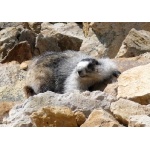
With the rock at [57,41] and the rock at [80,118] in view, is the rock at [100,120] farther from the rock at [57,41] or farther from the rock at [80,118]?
the rock at [57,41]

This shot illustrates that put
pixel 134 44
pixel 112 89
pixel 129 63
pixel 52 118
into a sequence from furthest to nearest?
pixel 134 44
pixel 129 63
pixel 112 89
pixel 52 118

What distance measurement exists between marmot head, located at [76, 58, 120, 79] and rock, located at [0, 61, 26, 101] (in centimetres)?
116

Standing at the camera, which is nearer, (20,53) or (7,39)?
(20,53)

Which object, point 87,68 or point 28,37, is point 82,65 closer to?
point 87,68

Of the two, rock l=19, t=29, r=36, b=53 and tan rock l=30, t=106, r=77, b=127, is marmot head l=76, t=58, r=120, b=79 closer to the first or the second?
tan rock l=30, t=106, r=77, b=127

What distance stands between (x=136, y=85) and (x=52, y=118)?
1515 millimetres

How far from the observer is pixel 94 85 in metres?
8.82

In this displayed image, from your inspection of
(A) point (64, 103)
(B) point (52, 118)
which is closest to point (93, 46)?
(A) point (64, 103)

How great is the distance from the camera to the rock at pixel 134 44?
11.4 meters

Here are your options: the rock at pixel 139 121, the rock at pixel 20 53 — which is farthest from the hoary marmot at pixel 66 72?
the rock at pixel 139 121

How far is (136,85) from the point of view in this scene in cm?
775

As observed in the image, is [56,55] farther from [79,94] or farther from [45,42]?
[45,42]

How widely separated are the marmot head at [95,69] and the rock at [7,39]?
3.62 meters
